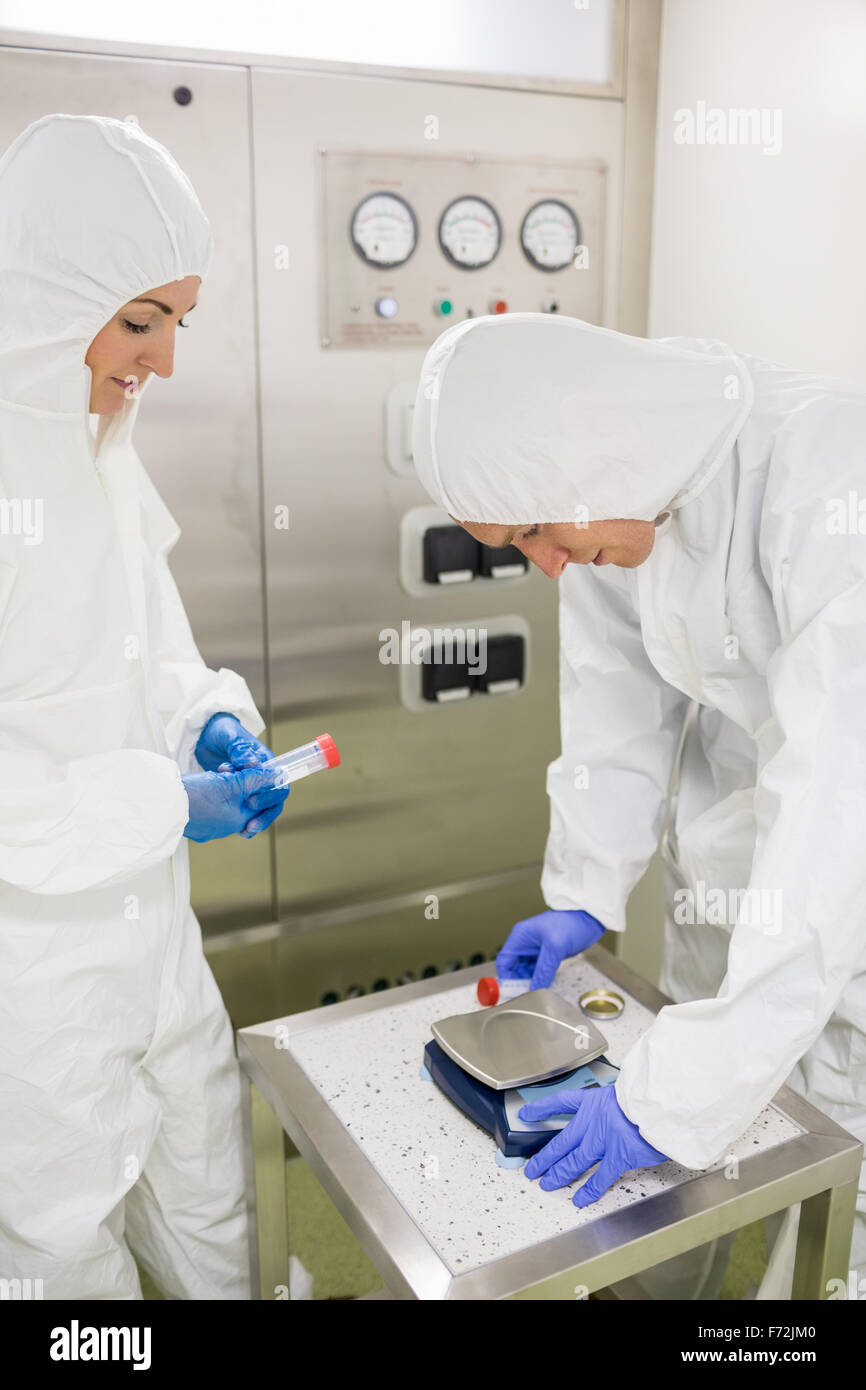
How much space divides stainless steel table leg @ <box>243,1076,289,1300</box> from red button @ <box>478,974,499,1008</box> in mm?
282

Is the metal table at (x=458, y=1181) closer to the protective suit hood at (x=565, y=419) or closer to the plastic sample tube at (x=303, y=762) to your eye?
the plastic sample tube at (x=303, y=762)

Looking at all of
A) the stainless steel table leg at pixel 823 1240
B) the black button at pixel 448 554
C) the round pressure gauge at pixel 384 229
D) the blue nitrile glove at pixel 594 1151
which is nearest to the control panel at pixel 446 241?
the round pressure gauge at pixel 384 229

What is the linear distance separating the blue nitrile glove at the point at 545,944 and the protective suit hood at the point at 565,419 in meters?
0.57

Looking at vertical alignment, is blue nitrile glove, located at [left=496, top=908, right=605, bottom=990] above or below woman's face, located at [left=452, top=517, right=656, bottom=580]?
below

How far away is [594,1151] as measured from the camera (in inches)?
41.9

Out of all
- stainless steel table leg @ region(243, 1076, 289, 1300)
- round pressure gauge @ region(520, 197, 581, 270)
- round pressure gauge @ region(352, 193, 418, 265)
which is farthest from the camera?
round pressure gauge @ region(520, 197, 581, 270)

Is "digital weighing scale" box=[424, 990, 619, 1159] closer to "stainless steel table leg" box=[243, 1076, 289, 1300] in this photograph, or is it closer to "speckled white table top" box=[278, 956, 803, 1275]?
"speckled white table top" box=[278, 956, 803, 1275]

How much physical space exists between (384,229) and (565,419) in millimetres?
937

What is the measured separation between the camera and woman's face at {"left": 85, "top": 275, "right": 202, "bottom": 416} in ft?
3.93

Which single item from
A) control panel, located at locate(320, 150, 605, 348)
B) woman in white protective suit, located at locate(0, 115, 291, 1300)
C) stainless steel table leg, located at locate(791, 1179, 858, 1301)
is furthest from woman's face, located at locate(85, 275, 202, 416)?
stainless steel table leg, located at locate(791, 1179, 858, 1301)

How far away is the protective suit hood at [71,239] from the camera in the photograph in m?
1.09

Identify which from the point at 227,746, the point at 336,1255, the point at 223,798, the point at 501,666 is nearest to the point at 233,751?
the point at 227,746

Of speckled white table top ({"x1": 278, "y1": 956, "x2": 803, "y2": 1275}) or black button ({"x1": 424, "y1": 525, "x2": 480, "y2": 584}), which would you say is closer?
speckled white table top ({"x1": 278, "y1": 956, "x2": 803, "y2": 1275})
